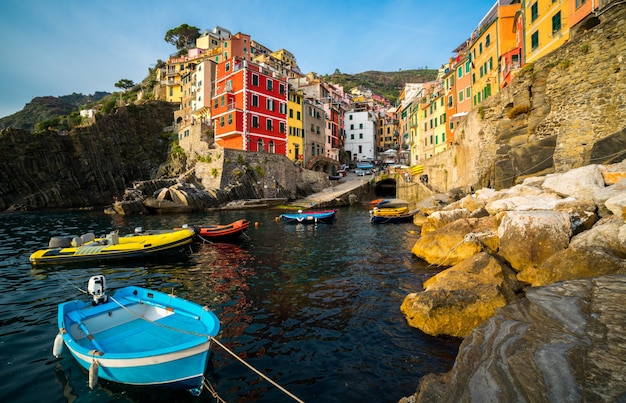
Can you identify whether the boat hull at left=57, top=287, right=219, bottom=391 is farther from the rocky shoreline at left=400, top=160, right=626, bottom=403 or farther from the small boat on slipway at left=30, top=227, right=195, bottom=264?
the small boat on slipway at left=30, top=227, right=195, bottom=264

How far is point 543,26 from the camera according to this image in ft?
80.9

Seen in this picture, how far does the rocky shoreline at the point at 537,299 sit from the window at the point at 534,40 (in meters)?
17.8

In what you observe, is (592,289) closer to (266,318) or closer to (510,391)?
(510,391)

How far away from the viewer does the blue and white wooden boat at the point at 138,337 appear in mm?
5496

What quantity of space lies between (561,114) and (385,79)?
172807 millimetres

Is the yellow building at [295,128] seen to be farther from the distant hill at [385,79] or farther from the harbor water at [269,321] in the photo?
the distant hill at [385,79]

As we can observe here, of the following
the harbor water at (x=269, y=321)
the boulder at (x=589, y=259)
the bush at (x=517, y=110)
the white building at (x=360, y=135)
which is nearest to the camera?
the harbor water at (x=269, y=321)

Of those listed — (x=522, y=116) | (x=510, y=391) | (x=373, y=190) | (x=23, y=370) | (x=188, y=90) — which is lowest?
(x=23, y=370)

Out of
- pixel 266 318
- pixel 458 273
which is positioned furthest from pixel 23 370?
pixel 458 273

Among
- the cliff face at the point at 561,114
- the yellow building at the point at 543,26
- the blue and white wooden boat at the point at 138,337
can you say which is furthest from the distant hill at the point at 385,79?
the blue and white wooden boat at the point at 138,337

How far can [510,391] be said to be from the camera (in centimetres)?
397

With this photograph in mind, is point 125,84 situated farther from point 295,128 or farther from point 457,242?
point 457,242

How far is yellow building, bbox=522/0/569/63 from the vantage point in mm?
22388

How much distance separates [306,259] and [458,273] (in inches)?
345
